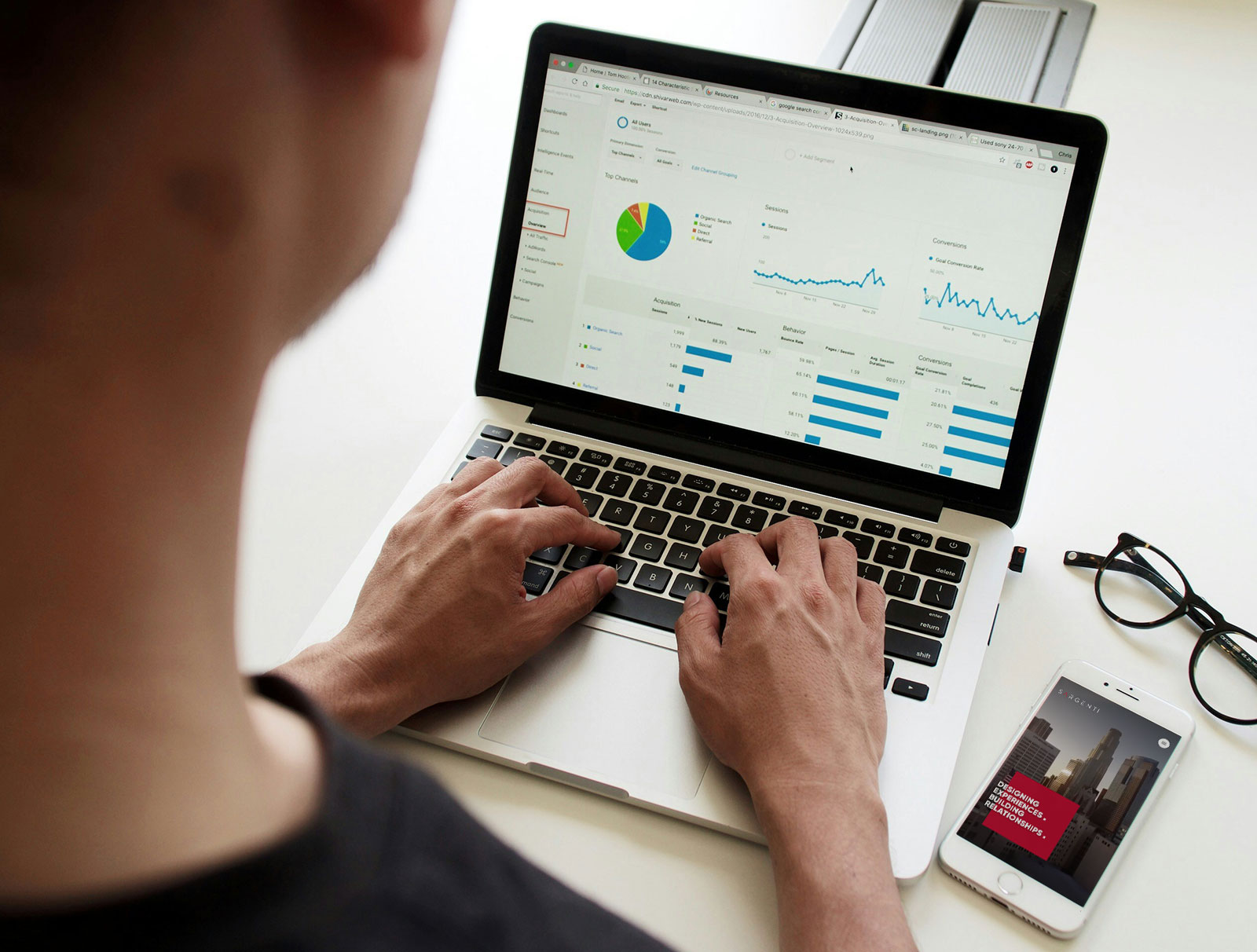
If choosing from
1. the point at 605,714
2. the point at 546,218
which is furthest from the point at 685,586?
the point at 546,218

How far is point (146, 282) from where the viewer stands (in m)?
0.25

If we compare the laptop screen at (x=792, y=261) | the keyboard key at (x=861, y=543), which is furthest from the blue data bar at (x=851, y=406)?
the keyboard key at (x=861, y=543)

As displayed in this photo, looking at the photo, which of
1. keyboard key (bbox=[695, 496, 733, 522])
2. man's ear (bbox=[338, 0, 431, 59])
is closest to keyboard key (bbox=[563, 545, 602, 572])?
keyboard key (bbox=[695, 496, 733, 522])

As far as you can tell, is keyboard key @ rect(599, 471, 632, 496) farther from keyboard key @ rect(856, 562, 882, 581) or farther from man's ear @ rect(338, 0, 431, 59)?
man's ear @ rect(338, 0, 431, 59)

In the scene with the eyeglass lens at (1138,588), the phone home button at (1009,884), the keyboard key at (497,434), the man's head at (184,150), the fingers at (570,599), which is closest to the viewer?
the man's head at (184,150)

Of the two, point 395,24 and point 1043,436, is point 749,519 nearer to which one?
point 1043,436

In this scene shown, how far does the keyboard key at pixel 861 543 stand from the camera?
0.79m

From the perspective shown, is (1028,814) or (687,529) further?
(687,529)

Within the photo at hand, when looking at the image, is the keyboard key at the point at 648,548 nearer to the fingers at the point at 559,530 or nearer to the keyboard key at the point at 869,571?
the fingers at the point at 559,530

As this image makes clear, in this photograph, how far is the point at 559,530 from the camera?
75 cm

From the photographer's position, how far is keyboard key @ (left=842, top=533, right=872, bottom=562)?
791mm

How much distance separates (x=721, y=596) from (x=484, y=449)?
0.28 meters

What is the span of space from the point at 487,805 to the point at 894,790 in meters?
0.27

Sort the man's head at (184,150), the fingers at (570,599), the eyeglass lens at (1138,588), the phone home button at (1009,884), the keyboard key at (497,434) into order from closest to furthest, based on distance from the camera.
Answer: the man's head at (184,150), the phone home button at (1009,884), the fingers at (570,599), the eyeglass lens at (1138,588), the keyboard key at (497,434)
